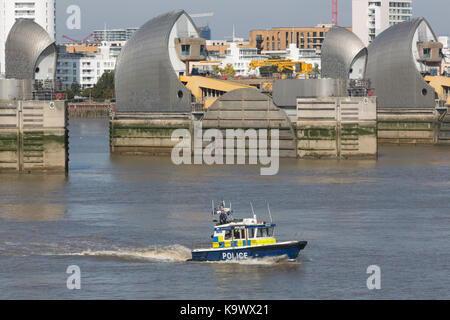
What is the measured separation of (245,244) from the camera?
36531 mm

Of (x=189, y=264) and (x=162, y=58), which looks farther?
(x=162, y=58)

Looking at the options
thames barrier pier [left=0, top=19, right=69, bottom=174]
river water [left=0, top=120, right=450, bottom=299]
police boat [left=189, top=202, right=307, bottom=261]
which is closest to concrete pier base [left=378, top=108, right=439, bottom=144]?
river water [left=0, top=120, right=450, bottom=299]

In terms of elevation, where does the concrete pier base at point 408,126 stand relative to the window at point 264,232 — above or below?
above

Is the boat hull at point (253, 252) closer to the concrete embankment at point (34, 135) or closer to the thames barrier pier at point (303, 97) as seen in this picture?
the concrete embankment at point (34, 135)

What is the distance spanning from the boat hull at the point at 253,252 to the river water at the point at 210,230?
29cm

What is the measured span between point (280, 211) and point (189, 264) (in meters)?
12.2

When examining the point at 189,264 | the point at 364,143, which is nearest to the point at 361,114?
the point at 364,143

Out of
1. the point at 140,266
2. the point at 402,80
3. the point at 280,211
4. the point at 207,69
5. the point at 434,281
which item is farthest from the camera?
the point at 207,69

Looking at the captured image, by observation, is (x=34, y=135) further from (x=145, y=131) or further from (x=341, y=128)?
(x=341, y=128)

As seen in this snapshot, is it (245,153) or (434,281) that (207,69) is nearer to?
(245,153)

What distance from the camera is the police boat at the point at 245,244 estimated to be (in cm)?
3612

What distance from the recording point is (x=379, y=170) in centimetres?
6700

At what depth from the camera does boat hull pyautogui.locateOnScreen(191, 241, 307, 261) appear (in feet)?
118

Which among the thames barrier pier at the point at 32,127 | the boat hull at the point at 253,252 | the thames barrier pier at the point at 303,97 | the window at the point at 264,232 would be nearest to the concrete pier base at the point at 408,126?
the thames barrier pier at the point at 303,97
